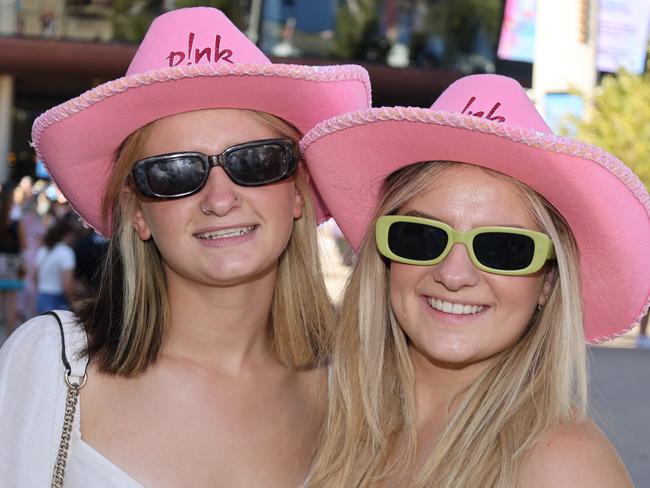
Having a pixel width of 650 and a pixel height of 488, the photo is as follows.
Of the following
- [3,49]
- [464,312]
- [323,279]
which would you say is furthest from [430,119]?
[3,49]

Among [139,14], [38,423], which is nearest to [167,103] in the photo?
Result: [38,423]

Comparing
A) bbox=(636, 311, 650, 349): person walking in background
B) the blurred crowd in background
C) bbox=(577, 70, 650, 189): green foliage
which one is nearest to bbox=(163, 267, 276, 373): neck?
the blurred crowd in background

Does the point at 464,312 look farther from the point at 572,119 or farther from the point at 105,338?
the point at 572,119

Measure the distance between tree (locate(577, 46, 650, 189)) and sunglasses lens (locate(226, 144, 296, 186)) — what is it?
15.3m

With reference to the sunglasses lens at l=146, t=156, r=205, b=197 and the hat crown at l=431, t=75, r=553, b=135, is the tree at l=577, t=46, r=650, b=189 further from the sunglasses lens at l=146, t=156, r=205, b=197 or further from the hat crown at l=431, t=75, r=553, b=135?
the sunglasses lens at l=146, t=156, r=205, b=197

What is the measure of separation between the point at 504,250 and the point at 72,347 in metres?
1.29

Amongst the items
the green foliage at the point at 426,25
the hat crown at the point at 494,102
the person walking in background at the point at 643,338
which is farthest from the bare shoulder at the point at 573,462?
the green foliage at the point at 426,25

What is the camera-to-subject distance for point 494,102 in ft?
8.73

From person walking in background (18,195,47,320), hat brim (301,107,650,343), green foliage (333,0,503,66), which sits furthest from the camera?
green foliage (333,0,503,66)

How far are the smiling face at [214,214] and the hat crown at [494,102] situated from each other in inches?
25.4

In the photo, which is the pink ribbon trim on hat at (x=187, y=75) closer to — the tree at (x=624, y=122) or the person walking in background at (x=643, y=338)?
the person walking in background at (x=643, y=338)

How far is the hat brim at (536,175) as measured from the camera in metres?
2.45

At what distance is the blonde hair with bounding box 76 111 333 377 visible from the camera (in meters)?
3.04

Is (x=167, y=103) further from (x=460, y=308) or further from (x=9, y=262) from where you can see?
(x=9, y=262)
